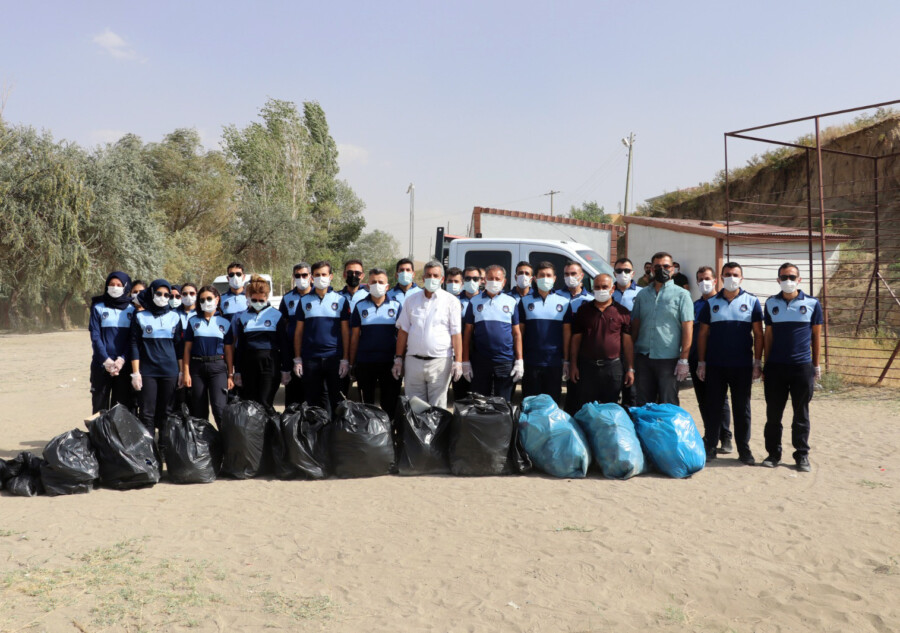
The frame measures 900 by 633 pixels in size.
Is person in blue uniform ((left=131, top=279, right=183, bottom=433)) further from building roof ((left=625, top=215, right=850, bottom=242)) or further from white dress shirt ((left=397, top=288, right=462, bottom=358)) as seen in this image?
building roof ((left=625, top=215, right=850, bottom=242))

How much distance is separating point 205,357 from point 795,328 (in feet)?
17.1

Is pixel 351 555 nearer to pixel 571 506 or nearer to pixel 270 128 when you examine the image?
pixel 571 506

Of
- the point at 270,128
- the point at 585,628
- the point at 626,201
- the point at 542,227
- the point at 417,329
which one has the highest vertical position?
the point at 270,128

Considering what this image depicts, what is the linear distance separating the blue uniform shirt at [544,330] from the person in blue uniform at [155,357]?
3255 millimetres

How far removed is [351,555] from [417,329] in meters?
2.49

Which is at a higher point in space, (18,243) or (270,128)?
(270,128)

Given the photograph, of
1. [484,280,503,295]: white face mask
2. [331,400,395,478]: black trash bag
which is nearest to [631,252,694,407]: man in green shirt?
[484,280,503,295]: white face mask

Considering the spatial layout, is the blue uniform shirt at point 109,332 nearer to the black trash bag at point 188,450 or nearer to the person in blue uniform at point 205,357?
the person in blue uniform at point 205,357

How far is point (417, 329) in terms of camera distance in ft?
21.2

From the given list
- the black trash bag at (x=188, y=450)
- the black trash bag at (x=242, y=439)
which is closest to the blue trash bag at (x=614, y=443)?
the black trash bag at (x=242, y=439)

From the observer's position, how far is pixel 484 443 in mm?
5961

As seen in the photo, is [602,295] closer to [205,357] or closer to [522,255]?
[522,255]

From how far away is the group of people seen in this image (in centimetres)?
634

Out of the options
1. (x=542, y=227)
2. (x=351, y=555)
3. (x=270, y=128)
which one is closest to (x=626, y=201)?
(x=270, y=128)
